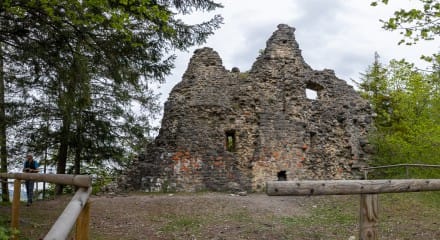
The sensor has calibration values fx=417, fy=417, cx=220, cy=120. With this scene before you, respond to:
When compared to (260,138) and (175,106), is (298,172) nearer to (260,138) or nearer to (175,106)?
(260,138)

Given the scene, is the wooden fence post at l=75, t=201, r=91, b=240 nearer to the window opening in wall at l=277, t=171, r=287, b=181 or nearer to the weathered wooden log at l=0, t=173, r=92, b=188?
the weathered wooden log at l=0, t=173, r=92, b=188

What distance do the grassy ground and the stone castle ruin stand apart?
5.03ft

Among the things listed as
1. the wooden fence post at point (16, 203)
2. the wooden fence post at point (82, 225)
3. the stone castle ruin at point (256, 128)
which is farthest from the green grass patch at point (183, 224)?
the stone castle ruin at point (256, 128)

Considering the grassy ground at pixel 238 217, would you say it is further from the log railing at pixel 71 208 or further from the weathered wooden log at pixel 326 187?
the weathered wooden log at pixel 326 187

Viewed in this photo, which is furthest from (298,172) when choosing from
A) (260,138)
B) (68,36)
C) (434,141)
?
(68,36)

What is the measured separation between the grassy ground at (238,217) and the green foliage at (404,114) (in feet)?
13.5

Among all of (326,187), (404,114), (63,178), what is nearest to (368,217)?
(326,187)

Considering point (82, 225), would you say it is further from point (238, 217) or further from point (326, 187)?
point (238, 217)

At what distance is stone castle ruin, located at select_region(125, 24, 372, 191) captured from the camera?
15031mm

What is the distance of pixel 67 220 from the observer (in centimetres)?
286

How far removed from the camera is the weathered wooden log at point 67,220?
97.3 inches

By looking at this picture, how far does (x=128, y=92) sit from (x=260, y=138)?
652cm

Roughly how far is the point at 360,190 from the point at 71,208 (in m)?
3.05

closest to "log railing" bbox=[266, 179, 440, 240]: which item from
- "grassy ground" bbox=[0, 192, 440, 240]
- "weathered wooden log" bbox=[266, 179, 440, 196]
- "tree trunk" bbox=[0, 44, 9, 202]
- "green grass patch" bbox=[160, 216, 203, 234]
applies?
"weathered wooden log" bbox=[266, 179, 440, 196]
